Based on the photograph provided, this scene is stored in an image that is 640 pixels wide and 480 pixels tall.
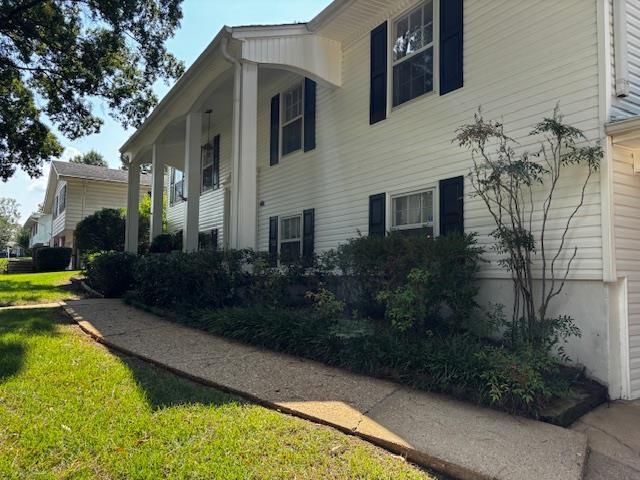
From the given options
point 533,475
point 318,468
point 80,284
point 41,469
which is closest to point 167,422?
point 41,469

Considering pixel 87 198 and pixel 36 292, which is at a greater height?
pixel 87 198

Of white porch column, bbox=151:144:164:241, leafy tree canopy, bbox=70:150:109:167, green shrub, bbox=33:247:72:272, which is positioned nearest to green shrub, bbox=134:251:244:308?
white porch column, bbox=151:144:164:241

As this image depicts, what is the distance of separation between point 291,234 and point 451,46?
5310mm

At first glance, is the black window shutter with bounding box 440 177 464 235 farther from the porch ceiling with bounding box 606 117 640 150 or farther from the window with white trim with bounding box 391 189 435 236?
the porch ceiling with bounding box 606 117 640 150

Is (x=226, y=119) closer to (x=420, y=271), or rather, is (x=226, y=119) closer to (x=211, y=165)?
(x=211, y=165)

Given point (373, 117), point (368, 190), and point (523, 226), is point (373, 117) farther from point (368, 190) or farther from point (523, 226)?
point (523, 226)

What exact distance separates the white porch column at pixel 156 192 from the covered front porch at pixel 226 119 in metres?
0.03

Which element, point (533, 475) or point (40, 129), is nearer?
point (533, 475)

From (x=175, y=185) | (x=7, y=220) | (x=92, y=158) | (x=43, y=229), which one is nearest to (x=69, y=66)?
(x=175, y=185)

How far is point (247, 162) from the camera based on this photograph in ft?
27.0

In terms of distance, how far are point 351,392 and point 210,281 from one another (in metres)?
3.96

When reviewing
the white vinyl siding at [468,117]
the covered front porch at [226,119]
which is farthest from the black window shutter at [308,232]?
the covered front porch at [226,119]

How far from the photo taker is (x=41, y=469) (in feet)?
9.07

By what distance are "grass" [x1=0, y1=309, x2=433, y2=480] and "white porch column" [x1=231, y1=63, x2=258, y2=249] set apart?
3.94 meters
